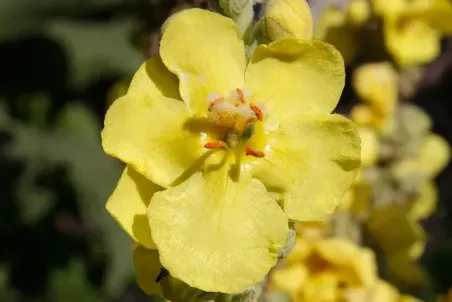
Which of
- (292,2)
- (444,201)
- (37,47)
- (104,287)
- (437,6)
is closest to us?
(292,2)

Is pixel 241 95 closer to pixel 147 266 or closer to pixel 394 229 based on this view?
pixel 147 266

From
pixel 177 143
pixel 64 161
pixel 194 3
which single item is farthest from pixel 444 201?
pixel 177 143

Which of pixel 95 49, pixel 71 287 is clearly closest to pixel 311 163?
pixel 71 287

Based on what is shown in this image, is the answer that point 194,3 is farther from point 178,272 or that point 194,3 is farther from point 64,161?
point 64,161

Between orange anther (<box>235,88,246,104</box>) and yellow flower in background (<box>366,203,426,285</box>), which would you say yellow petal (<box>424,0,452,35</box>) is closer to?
yellow flower in background (<box>366,203,426,285</box>)

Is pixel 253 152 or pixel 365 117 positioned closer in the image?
pixel 253 152

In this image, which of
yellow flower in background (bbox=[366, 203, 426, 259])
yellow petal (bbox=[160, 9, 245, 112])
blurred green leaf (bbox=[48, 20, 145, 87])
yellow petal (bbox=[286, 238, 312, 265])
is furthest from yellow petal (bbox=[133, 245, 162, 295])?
blurred green leaf (bbox=[48, 20, 145, 87])

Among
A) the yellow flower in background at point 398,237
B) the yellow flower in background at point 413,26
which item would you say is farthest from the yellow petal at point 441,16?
the yellow flower in background at point 398,237
